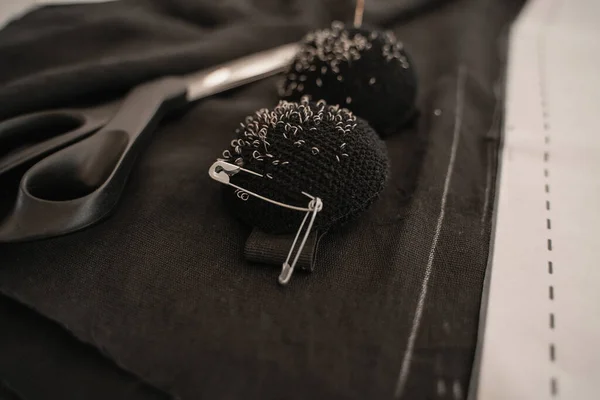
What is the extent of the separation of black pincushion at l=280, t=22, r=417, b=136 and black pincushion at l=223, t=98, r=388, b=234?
8cm

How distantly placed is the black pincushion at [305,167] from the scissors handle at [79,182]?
3.7 inches

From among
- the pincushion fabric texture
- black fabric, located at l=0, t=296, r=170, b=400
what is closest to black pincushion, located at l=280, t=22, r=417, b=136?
the pincushion fabric texture

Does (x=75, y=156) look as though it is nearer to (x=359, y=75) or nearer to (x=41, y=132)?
(x=41, y=132)

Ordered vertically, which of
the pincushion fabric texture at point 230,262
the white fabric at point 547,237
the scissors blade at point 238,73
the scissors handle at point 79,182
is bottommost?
the white fabric at point 547,237

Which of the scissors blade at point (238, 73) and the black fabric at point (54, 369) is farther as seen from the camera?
the scissors blade at point (238, 73)

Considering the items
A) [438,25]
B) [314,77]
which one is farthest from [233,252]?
[438,25]

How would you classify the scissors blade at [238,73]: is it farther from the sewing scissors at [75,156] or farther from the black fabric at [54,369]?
the black fabric at [54,369]

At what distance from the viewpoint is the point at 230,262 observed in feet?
1.12

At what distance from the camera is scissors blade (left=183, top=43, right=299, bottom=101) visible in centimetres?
51

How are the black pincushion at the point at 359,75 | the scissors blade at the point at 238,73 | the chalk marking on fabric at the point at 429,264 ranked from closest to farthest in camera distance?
1. the chalk marking on fabric at the point at 429,264
2. the black pincushion at the point at 359,75
3. the scissors blade at the point at 238,73

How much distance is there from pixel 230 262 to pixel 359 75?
0.20m

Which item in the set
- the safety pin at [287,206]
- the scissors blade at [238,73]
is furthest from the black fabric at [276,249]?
the scissors blade at [238,73]

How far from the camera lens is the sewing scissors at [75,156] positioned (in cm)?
32

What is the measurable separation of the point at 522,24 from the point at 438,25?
0.11 meters
